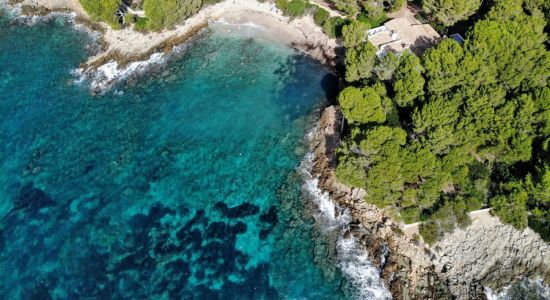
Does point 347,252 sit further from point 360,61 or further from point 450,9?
point 450,9

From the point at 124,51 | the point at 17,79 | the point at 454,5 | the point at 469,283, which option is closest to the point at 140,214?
the point at 124,51

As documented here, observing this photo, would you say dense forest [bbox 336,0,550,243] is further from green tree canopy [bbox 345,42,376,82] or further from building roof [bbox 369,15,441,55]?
building roof [bbox 369,15,441,55]

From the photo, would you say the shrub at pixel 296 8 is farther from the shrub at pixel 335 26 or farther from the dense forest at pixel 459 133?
the dense forest at pixel 459 133

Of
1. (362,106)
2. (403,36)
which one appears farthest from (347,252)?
(403,36)

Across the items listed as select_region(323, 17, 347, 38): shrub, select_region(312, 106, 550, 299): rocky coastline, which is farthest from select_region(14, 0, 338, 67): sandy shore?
select_region(312, 106, 550, 299): rocky coastline

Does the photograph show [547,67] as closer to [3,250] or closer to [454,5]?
[454,5]

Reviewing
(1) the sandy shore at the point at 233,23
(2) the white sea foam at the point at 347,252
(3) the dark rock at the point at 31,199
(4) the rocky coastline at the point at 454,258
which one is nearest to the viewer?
(4) the rocky coastline at the point at 454,258

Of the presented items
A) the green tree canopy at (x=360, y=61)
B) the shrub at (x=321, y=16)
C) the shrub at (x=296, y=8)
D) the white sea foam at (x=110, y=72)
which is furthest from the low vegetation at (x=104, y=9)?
the green tree canopy at (x=360, y=61)
